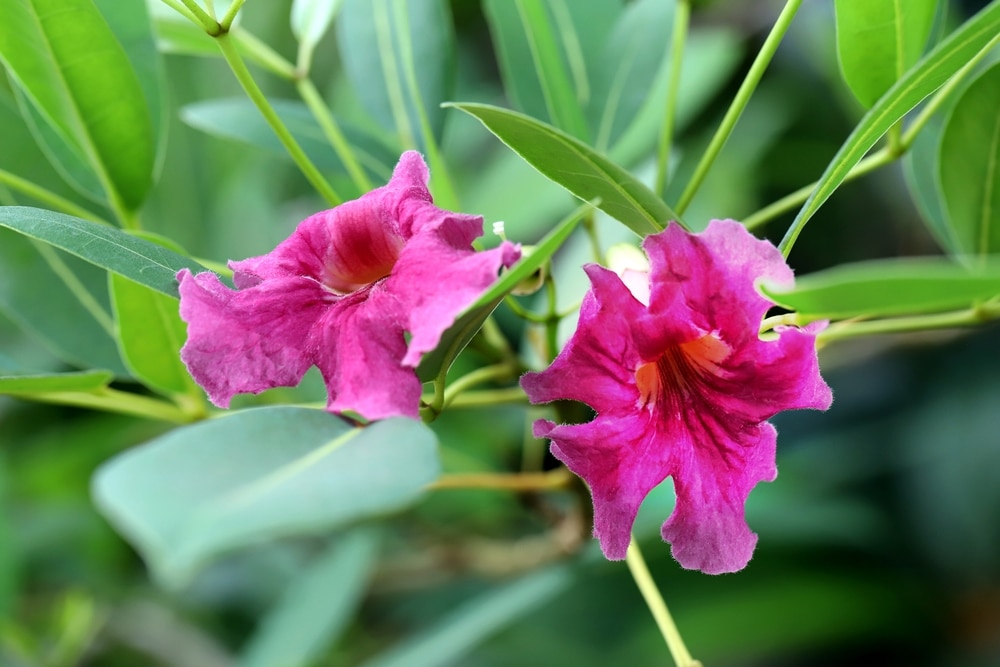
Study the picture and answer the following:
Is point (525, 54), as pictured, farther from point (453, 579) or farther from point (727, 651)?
point (727, 651)

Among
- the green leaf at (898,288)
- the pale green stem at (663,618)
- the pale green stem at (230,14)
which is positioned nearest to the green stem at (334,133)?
the pale green stem at (230,14)

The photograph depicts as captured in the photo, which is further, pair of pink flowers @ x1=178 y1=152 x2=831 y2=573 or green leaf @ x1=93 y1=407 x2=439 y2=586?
pair of pink flowers @ x1=178 y1=152 x2=831 y2=573

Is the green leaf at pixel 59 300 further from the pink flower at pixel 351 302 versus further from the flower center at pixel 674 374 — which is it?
the flower center at pixel 674 374

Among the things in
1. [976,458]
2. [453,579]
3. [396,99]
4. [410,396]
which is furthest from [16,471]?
[976,458]

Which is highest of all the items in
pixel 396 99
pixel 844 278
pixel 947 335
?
pixel 396 99

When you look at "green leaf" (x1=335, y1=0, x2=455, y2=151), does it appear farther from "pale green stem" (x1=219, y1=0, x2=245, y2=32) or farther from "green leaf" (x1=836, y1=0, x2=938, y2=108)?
"green leaf" (x1=836, y1=0, x2=938, y2=108)

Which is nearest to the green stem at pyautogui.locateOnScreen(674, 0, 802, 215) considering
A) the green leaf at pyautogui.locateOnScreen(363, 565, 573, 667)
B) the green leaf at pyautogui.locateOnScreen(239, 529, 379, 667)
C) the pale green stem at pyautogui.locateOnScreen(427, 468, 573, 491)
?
the pale green stem at pyautogui.locateOnScreen(427, 468, 573, 491)
